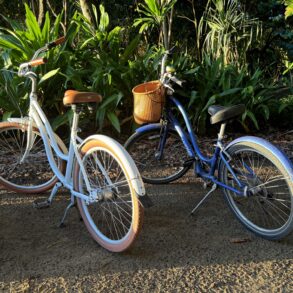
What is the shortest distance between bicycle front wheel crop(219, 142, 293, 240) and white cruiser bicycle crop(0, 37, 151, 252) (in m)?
0.79

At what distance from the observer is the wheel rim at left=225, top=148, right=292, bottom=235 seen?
294 centimetres

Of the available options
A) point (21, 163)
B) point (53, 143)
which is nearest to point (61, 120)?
point (21, 163)

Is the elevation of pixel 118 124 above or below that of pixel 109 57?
below

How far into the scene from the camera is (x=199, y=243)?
2955mm

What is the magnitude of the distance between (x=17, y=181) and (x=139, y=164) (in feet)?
3.95

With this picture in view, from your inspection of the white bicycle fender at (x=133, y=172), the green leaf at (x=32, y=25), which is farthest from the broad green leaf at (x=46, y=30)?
the white bicycle fender at (x=133, y=172)

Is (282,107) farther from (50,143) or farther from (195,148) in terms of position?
(50,143)

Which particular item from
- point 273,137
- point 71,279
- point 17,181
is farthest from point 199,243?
point 273,137

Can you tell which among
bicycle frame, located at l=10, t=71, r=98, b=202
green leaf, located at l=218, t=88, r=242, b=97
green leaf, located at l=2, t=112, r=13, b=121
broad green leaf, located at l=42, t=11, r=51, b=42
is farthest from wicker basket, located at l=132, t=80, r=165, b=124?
broad green leaf, located at l=42, t=11, r=51, b=42

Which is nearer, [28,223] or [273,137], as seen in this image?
[28,223]

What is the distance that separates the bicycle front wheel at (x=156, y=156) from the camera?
3984mm

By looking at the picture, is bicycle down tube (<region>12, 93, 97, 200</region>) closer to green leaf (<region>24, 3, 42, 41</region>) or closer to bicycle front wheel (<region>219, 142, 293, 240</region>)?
bicycle front wheel (<region>219, 142, 293, 240</region>)

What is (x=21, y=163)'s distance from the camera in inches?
156

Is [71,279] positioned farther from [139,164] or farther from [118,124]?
[118,124]
